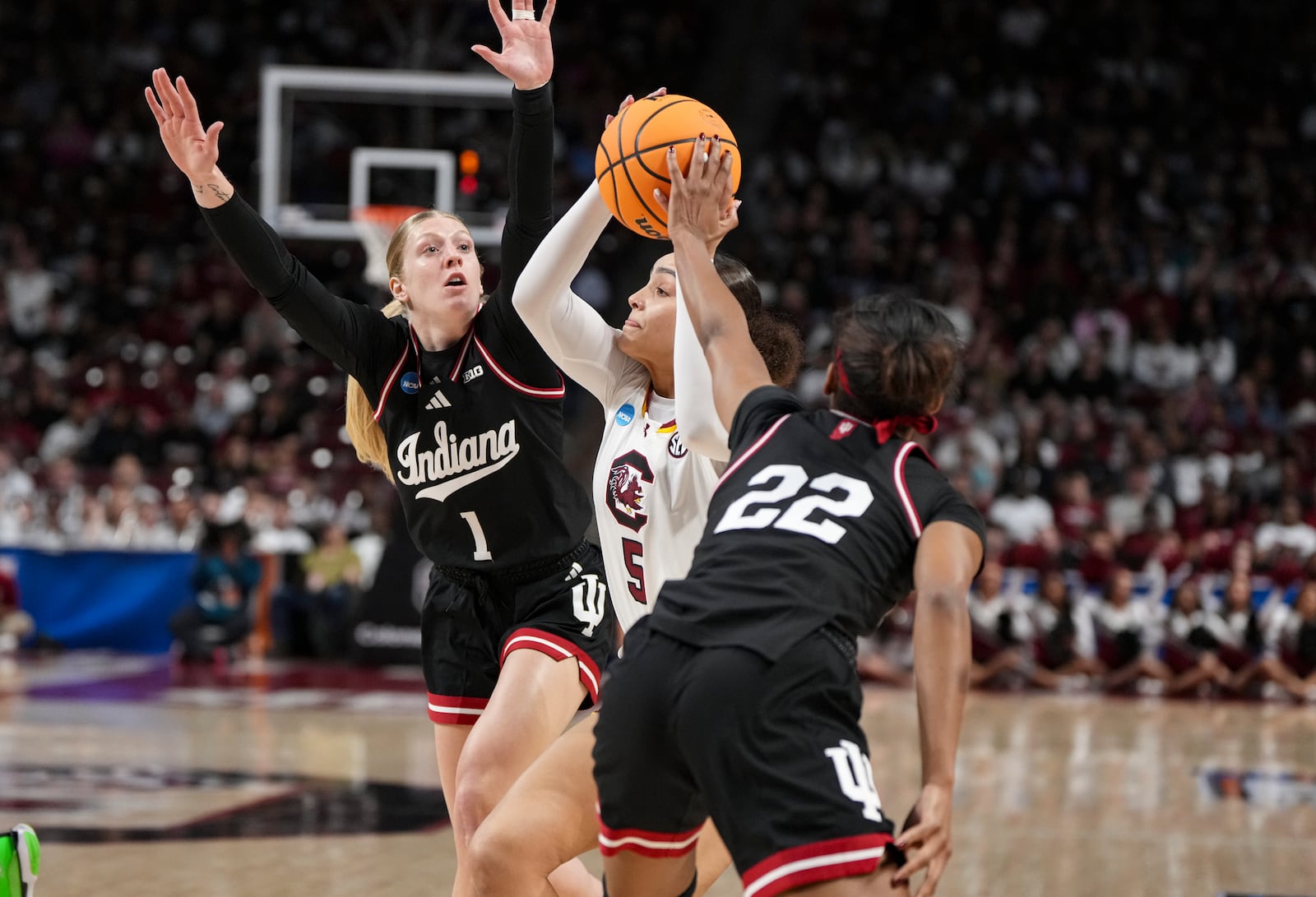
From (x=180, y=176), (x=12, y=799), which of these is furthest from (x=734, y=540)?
(x=180, y=176)

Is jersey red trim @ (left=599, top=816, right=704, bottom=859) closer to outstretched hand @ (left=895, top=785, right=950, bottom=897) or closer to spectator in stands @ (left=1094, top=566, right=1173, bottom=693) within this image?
outstretched hand @ (left=895, top=785, right=950, bottom=897)

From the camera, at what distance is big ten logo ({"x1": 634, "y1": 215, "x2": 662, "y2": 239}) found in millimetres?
3912

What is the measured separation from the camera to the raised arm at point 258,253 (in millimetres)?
4141

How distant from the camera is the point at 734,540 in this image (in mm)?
2953

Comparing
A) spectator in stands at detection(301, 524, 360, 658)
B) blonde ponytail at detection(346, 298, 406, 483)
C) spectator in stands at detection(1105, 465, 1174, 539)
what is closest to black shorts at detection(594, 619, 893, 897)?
blonde ponytail at detection(346, 298, 406, 483)

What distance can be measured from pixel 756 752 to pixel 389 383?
2.10 m

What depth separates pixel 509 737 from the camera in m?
4.00

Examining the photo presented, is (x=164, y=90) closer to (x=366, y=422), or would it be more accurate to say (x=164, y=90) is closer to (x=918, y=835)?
(x=366, y=422)

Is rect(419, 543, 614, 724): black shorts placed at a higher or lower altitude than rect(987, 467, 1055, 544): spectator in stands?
higher

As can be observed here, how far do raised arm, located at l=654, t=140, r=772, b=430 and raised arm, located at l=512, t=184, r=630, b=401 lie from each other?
40cm

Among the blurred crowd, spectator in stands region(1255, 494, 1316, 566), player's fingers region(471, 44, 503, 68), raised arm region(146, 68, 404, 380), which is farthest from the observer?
the blurred crowd

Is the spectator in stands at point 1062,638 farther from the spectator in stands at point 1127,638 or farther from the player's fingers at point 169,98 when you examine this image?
the player's fingers at point 169,98

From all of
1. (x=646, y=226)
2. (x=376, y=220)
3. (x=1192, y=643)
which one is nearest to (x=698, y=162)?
(x=646, y=226)

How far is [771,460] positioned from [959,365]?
0.46 m
